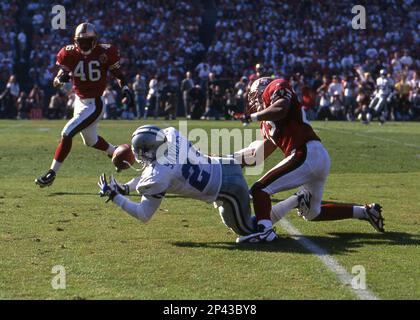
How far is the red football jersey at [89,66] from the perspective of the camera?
9.73 metres

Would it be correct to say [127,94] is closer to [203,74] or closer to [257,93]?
[257,93]

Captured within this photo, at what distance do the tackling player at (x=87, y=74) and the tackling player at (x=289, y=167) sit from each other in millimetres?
3284

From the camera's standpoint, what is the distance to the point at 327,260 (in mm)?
5746

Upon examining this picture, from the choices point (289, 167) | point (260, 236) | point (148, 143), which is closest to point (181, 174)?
point (148, 143)

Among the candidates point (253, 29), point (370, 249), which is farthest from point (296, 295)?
point (253, 29)

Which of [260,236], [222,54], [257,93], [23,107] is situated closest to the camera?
[260,236]

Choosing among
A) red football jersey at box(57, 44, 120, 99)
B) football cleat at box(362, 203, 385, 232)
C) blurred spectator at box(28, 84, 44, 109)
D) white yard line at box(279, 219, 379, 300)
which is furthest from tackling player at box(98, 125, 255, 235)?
blurred spectator at box(28, 84, 44, 109)

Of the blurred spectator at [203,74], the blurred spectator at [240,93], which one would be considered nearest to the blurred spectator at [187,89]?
the blurred spectator at [203,74]

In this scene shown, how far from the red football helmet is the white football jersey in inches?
142

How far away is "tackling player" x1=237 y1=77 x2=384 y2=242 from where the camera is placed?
252 inches

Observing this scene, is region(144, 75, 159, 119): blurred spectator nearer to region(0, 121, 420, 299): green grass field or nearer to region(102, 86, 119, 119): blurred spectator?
region(102, 86, 119, 119): blurred spectator

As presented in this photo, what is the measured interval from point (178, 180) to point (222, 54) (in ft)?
78.4

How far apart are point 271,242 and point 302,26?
83.7 ft

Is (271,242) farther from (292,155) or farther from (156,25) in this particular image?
(156,25)
